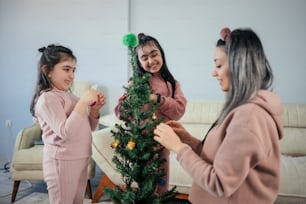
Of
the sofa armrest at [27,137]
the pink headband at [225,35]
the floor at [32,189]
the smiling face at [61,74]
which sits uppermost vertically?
the pink headband at [225,35]

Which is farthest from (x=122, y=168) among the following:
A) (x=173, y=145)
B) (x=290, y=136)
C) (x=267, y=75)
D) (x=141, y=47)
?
(x=290, y=136)

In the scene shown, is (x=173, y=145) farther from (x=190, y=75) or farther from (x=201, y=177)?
(x=190, y=75)

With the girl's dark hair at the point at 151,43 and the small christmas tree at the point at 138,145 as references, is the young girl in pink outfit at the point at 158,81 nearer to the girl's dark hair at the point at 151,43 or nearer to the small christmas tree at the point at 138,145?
the girl's dark hair at the point at 151,43

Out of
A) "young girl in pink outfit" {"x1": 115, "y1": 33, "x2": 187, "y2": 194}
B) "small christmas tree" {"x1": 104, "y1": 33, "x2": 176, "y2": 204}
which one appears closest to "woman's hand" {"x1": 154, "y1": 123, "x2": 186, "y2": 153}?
"small christmas tree" {"x1": 104, "y1": 33, "x2": 176, "y2": 204}

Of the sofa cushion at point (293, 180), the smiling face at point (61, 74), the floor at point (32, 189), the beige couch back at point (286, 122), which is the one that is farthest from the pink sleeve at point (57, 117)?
the beige couch back at point (286, 122)

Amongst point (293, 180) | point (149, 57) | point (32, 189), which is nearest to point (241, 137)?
point (149, 57)

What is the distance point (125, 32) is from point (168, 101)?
203 cm

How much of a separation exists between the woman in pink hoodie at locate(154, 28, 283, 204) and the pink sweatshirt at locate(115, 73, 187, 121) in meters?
0.40

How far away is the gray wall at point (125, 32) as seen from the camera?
9.78 ft

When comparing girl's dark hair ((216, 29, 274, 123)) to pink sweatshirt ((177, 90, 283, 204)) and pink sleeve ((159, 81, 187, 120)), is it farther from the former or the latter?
pink sleeve ((159, 81, 187, 120))

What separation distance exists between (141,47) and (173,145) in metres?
0.63

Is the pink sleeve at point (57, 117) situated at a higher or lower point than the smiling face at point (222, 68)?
lower

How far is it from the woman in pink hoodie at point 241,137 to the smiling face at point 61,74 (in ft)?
2.20

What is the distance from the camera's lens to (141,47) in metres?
1.45
